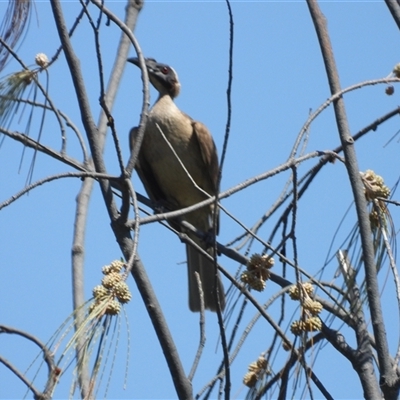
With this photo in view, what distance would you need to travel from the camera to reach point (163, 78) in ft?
24.4

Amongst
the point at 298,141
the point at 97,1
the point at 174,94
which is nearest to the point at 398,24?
the point at 298,141

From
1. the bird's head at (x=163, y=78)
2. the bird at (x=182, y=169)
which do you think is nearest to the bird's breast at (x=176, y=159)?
the bird at (x=182, y=169)

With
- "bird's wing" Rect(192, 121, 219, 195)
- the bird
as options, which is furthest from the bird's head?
"bird's wing" Rect(192, 121, 219, 195)

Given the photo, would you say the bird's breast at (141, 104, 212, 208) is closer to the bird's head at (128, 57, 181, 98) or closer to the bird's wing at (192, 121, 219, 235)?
the bird's wing at (192, 121, 219, 235)

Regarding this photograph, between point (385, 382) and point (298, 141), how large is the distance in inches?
35.6

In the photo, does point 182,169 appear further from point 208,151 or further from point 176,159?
point 208,151

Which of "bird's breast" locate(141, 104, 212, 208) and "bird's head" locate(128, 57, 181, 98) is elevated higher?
"bird's head" locate(128, 57, 181, 98)

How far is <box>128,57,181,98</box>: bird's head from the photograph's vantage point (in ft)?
24.5

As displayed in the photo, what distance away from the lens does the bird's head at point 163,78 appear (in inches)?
293

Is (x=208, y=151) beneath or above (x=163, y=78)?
beneath

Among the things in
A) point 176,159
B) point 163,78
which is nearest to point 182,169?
point 176,159

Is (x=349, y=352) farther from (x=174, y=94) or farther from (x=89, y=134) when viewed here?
(x=174, y=94)

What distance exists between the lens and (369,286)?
94.4 inches

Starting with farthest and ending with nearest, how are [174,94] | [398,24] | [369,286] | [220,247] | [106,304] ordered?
[174,94] → [220,247] → [398,24] → [369,286] → [106,304]
